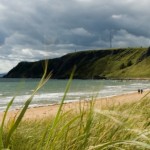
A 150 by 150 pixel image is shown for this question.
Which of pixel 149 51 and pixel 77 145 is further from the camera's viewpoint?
pixel 149 51

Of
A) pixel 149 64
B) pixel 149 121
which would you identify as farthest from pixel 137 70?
pixel 149 121

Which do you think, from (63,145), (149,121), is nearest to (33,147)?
(63,145)

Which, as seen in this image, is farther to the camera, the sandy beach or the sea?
the sandy beach

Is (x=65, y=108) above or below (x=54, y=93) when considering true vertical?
above

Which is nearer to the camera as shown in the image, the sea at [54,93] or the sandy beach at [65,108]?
the sea at [54,93]

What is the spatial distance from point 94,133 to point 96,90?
1.78 feet

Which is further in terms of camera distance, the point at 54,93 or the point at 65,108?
the point at 54,93

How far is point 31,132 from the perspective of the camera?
421 centimetres

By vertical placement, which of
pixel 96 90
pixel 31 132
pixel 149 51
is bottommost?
pixel 31 132

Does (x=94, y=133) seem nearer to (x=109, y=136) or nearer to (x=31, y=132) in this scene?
(x=109, y=136)

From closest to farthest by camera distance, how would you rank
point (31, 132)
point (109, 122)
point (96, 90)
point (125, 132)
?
point (96, 90) < point (125, 132) < point (109, 122) < point (31, 132)

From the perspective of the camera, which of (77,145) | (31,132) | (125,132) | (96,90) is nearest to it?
(77,145)

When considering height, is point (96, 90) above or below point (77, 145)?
above

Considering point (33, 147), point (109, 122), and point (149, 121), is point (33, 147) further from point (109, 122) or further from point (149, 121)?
point (149, 121)
